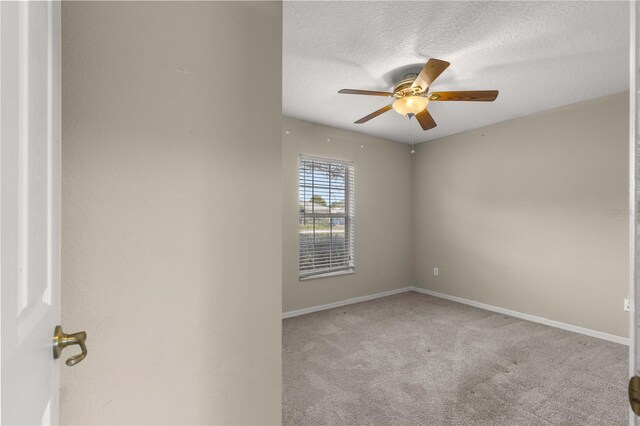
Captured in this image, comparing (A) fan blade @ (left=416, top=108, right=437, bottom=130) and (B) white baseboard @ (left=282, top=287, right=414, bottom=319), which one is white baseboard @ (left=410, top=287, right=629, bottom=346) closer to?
(B) white baseboard @ (left=282, top=287, right=414, bottom=319)

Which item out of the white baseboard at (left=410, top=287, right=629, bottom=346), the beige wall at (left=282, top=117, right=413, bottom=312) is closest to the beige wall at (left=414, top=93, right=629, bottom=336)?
the white baseboard at (left=410, top=287, right=629, bottom=346)

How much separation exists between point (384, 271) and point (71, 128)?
4.41m

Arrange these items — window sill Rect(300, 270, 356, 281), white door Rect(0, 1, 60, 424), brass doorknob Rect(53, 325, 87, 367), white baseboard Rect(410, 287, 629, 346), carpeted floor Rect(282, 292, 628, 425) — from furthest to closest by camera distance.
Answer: window sill Rect(300, 270, 356, 281)
white baseboard Rect(410, 287, 629, 346)
carpeted floor Rect(282, 292, 628, 425)
brass doorknob Rect(53, 325, 87, 367)
white door Rect(0, 1, 60, 424)

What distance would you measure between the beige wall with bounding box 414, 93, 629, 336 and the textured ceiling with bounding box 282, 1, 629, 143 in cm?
A: 46

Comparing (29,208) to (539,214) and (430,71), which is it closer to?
(430,71)

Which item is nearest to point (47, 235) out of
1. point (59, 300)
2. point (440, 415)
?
point (59, 300)

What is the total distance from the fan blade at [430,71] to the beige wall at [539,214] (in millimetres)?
2306

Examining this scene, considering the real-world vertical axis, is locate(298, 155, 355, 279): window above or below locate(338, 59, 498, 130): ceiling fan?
below

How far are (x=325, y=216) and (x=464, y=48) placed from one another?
2540mm

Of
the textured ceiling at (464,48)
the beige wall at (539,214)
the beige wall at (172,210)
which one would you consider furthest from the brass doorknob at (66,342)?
the beige wall at (539,214)

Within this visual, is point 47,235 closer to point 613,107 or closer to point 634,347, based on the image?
point 634,347

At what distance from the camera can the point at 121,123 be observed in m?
0.82

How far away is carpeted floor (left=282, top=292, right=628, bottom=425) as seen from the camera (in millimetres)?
1914

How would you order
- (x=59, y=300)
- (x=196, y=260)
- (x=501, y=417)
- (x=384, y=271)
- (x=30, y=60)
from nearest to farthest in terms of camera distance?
(x=30, y=60), (x=59, y=300), (x=196, y=260), (x=501, y=417), (x=384, y=271)
